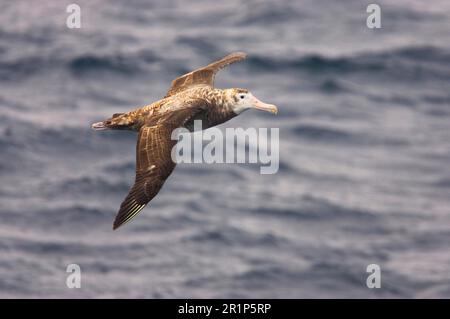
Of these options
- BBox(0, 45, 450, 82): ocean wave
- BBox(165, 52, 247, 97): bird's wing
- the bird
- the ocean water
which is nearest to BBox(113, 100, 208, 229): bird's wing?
the bird

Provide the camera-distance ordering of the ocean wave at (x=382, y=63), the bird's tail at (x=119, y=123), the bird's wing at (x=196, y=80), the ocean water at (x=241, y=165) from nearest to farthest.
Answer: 1. the bird's tail at (x=119, y=123)
2. the bird's wing at (x=196, y=80)
3. the ocean water at (x=241, y=165)
4. the ocean wave at (x=382, y=63)

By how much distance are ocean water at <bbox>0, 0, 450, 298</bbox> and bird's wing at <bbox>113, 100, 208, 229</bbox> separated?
1827 cm

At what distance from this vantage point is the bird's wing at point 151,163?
13273 mm

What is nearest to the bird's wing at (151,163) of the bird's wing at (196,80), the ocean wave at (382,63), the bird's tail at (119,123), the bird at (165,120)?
the bird at (165,120)

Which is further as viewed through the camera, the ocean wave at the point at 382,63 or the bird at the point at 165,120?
the ocean wave at the point at 382,63

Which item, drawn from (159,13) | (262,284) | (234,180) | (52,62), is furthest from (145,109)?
(159,13)

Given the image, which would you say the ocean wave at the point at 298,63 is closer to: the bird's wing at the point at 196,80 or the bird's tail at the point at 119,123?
the bird's wing at the point at 196,80

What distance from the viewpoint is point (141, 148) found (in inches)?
541

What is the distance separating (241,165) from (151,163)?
23224mm

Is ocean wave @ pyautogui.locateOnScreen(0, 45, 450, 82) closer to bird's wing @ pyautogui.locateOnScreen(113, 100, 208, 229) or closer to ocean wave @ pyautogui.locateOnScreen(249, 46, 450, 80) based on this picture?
ocean wave @ pyautogui.locateOnScreen(249, 46, 450, 80)

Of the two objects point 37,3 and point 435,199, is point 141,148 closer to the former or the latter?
point 435,199

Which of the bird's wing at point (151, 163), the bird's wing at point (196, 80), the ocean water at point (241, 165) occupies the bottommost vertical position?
the bird's wing at point (151, 163)

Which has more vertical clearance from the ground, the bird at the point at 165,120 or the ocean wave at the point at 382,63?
the ocean wave at the point at 382,63

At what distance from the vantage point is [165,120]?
46.3 ft
